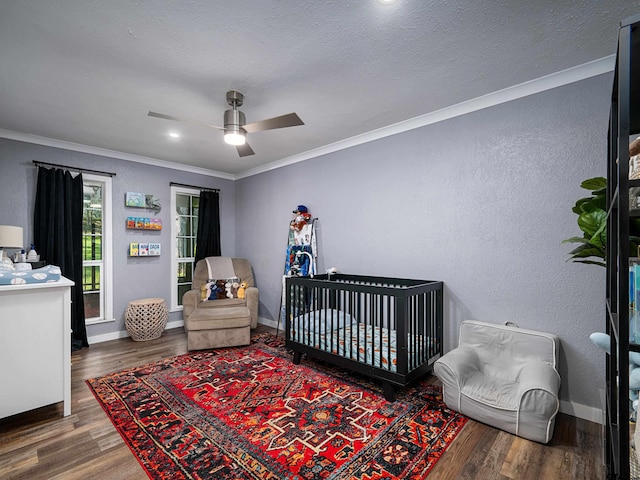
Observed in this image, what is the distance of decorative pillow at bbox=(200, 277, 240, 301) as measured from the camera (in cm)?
423

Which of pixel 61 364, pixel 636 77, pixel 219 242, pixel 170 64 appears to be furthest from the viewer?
pixel 219 242

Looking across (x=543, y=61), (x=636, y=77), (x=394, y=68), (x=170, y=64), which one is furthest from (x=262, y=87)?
(x=636, y=77)

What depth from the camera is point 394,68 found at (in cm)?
211

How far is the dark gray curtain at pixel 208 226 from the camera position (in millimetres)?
4727

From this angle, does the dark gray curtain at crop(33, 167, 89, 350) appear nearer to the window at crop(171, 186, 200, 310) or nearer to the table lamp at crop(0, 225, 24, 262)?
the table lamp at crop(0, 225, 24, 262)

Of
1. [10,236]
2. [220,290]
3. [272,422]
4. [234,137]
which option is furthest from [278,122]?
[220,290]

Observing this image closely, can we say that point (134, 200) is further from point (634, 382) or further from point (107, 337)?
point (634, 382)

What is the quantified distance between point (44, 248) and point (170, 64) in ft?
9.07

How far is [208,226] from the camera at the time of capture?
479 cm

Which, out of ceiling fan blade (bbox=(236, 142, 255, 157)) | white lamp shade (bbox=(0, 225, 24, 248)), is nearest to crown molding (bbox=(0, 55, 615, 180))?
white lamp shade (bbox=(0, 225, 24, 248))

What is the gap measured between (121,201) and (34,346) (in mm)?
2368

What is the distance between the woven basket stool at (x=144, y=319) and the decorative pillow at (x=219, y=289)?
1.80 ft

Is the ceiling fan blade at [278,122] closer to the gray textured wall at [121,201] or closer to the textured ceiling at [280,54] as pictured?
the textured ceiling at [280,54]

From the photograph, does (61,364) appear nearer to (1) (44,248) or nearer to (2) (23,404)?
(2) (23,404)
